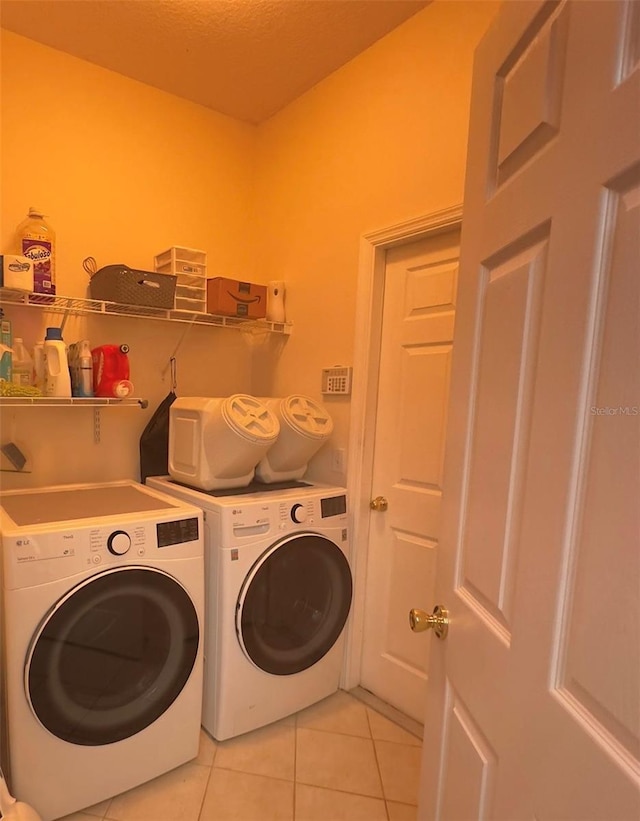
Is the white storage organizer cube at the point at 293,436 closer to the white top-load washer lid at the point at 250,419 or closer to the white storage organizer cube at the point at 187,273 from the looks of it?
the white top-load washer lid at the point at 250,419

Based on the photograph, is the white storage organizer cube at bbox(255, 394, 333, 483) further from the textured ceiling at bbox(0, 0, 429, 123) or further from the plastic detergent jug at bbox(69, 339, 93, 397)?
the textured ceiling at bbox(0, 0, 429, 123)

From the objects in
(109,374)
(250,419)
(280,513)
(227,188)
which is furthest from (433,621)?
(227,188)

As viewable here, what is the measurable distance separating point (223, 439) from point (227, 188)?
4.82ft

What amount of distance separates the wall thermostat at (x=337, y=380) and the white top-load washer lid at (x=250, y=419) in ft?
1.21

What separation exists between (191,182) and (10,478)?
1.62 meters

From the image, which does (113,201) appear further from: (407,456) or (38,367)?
(407,456)

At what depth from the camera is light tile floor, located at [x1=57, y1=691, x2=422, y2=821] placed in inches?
60.2

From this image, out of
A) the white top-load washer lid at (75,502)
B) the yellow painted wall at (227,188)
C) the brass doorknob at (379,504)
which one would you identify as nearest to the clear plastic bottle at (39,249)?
the yellow painted wall at (227,188)

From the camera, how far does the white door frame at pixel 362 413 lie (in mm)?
2018

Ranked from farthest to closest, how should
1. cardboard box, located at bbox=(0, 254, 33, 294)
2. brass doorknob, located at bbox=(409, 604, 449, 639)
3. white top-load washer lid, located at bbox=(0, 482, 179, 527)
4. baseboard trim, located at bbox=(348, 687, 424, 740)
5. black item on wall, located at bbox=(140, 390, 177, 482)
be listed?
1. black item on wall, located at bbox=(140, 390, 177, 482)
2. baseboard trim, located at bbox=(348, 687, 424, 740)
3. cardboard box, located at bbox=(0, 254, 33, 294)
4. white top-load washer lid, located at bbox=(0, 482, 179, 527)
5. brass doorknob, located at bbox=(409, 604, 449, 639)

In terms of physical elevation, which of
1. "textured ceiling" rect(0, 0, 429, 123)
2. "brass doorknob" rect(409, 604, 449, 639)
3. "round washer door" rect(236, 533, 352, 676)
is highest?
"textured ceiling" rect(0, 0, 429, 123)

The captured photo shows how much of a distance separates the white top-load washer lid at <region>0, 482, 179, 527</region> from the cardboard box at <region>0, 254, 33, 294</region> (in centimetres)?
77

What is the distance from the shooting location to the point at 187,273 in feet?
7.07

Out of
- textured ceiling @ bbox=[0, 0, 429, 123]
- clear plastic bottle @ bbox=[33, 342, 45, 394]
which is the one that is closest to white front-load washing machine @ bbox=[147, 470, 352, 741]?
clear plastic bottle @ bbox=[33, 342, 45, 394]
